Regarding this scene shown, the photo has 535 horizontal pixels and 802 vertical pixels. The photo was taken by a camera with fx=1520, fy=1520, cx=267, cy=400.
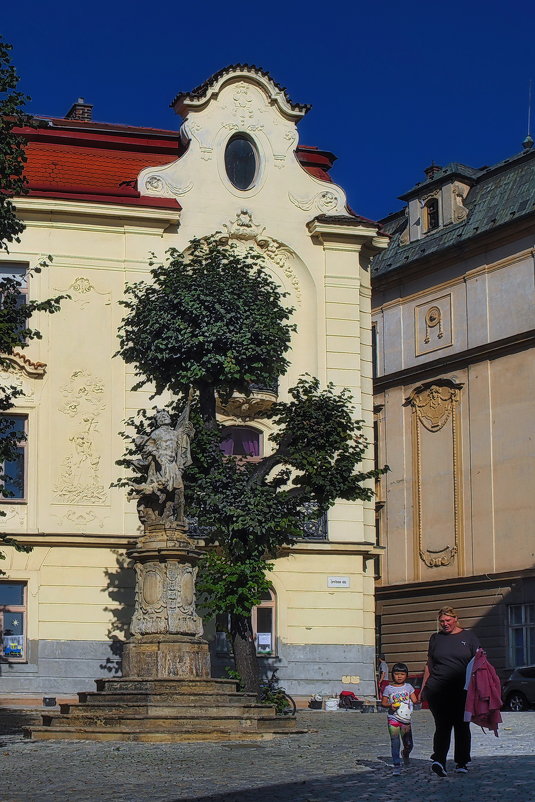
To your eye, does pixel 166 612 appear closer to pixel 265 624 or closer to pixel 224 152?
pixel 265 624

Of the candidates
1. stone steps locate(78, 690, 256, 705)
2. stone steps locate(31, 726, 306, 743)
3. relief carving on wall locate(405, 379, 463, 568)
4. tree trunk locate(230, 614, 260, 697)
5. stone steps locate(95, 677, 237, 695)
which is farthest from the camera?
relief carving on wall locate(405, 379, 463, 568)

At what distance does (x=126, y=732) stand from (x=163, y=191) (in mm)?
16611

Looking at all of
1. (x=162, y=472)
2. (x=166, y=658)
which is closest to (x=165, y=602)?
(x=166, y=658)

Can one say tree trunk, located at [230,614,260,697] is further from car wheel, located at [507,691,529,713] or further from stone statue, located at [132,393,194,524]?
car wheel, located at [507,691,529,713]

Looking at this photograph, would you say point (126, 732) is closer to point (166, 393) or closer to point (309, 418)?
point (309, 418)

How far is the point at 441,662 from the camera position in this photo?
1544cm

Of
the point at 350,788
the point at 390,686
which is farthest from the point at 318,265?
the point at 350,788

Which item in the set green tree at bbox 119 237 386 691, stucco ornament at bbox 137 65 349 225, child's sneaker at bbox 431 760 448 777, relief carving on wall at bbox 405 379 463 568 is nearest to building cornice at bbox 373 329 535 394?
relief carving on wall at bbox 405 379 463 568

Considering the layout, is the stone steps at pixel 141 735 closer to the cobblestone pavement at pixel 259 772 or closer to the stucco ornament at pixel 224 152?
the cobblestone pavement at pixel 259 772

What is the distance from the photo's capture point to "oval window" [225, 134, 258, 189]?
35531 millimetres

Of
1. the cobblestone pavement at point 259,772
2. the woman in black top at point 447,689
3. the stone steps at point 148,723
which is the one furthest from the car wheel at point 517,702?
the woman in black top at point 447,689

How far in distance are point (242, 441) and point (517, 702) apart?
27.7 ft

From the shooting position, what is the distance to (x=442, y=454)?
46.0 meters

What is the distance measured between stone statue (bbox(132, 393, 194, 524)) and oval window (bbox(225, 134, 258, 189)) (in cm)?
1200
